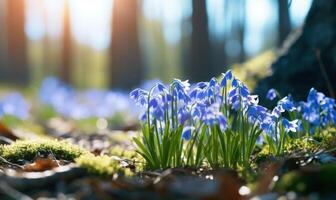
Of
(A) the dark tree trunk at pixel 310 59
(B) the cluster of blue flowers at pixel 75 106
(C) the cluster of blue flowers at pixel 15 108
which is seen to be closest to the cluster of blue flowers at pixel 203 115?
(A) the dark tree trunk at pixel 310 59

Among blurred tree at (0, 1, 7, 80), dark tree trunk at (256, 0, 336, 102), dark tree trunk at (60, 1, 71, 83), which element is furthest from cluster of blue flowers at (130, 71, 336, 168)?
blurred tree at (0, 1, 7, 80)

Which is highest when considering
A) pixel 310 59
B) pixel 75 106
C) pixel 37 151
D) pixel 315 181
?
pixel 75 106

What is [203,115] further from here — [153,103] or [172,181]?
[172,181]

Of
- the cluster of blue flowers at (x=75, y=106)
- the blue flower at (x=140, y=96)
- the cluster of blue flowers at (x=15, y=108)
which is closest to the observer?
the blue flower at (x=140, y=96)

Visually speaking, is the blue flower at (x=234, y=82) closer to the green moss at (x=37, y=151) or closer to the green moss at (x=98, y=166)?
the green moss at (x=98, y=166)

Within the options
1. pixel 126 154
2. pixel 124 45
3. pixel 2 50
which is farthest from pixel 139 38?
pixel 2 50
